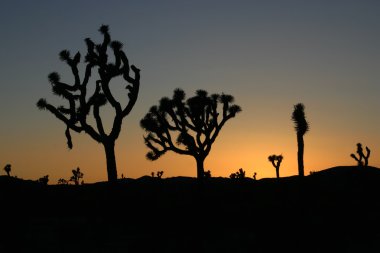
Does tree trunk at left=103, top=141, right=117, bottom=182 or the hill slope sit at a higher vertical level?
tree trunk at left=103, top=141, right=117, bottom=182

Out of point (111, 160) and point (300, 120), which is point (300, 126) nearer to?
point (300, 120)

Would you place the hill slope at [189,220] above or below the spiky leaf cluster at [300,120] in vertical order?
below

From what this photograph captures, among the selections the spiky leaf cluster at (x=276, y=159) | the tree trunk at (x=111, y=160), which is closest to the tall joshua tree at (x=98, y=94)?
the tree trunk at (x=111, y=160)

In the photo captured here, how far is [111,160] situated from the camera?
53.2ft

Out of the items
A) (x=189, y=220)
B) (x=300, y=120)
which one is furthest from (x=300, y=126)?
(x=189, y=220)

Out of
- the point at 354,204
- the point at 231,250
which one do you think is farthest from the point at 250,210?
the point at 231,250

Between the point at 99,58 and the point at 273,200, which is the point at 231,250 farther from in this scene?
the point at 99,58

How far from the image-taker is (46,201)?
52.5 ft

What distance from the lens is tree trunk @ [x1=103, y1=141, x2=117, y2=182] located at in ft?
53.1

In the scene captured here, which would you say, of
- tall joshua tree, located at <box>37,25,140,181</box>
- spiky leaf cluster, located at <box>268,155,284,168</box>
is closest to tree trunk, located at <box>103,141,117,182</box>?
tall joshua tree, located at <box>37,25,140,181</box>

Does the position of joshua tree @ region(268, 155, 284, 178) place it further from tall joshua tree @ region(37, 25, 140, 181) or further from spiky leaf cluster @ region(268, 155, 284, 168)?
tall joshua tree @ region(37, 25, 140, 181)

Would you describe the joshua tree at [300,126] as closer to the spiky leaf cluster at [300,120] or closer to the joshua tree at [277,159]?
the spiky leaf cluster at [300,120]

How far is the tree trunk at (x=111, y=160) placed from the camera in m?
16.2

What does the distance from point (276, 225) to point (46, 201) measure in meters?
9.02
